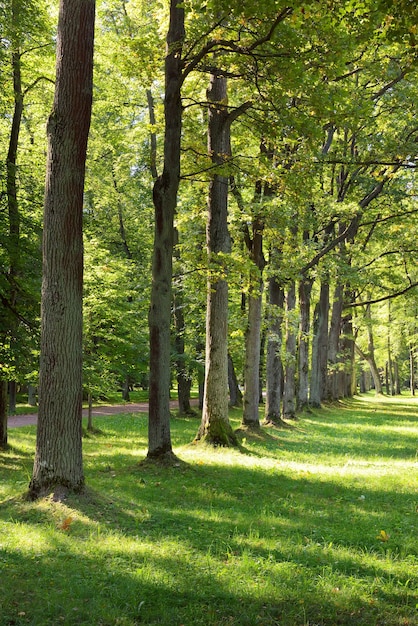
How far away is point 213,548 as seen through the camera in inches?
227

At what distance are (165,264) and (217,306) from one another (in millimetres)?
3069

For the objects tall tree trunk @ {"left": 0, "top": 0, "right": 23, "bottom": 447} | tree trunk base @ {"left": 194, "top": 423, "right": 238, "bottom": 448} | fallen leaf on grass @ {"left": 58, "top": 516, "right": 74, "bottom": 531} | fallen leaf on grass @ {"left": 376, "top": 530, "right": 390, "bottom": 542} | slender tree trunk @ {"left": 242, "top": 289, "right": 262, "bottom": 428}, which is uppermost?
tall tree trunk @ {"left": 0, "top": 0, "right": 23, "bottom": 447}

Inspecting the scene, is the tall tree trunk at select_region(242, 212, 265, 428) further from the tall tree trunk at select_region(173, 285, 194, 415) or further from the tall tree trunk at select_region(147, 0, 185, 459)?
the tall tree trunk at select_region(173, 285, 194, 415)

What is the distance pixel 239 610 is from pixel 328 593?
0.81m

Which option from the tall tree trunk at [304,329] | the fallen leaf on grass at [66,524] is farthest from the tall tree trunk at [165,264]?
the tall tree trunk at [304,329]

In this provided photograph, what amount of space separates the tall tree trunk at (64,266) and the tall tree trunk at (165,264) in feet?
9.76

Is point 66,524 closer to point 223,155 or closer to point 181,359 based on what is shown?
point 223,155

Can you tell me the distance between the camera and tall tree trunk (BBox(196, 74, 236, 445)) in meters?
12.5

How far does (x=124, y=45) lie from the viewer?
10641 millimetres

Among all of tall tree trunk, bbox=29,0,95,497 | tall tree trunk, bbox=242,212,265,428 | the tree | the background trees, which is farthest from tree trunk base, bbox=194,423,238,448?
tall tree trunk, bbox=29,0,95,497

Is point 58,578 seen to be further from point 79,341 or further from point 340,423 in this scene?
point 340,423

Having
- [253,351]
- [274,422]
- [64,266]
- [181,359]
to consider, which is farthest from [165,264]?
[181,359]

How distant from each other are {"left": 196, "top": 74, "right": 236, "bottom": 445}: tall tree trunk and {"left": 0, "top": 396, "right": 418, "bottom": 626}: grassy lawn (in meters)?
1.69

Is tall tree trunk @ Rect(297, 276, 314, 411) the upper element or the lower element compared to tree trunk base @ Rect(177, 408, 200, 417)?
upper
